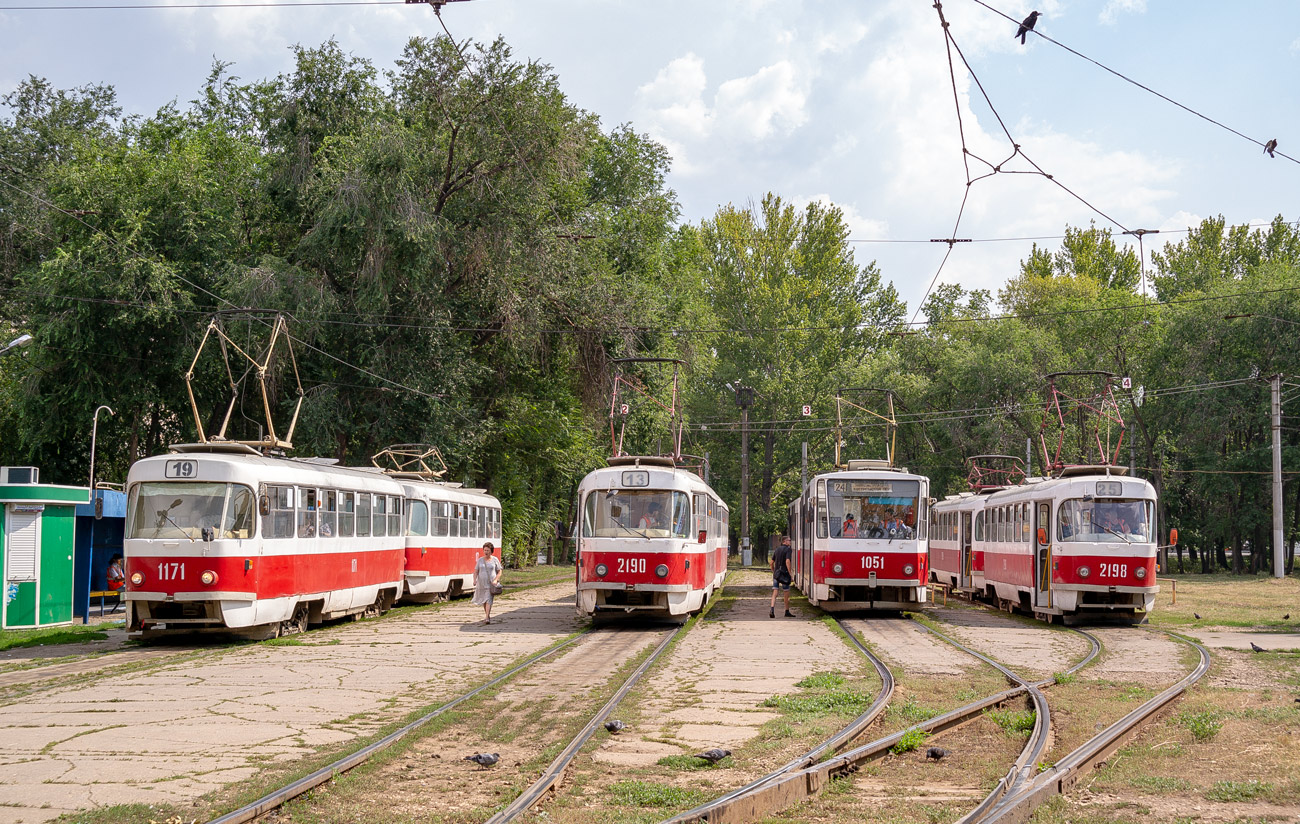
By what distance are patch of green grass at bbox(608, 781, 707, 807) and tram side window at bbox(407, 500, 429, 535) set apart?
19825 millimetres

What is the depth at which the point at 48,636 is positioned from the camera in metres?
18.6

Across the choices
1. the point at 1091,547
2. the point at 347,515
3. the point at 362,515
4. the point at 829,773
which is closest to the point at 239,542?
the point at 347,515

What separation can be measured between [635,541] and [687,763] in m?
12.0

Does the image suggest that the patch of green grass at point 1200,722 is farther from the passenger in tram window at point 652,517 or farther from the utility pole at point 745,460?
the utility pole at point 745,460

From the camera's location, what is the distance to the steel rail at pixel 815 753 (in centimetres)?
693

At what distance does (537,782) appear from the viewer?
7.94 m

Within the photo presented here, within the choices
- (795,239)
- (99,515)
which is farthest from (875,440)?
(99,515)

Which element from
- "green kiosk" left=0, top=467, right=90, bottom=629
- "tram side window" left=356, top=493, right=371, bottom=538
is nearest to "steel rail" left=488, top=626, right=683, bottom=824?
"tram side window" left=356, top=493, right=371, bottom=538

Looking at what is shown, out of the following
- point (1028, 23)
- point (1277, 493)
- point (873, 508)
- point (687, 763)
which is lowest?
point (687, 763)

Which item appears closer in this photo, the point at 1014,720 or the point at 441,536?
the point at 1014,720

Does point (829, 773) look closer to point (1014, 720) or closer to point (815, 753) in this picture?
point (815, 753)

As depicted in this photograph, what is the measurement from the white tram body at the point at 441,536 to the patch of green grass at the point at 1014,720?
1749cm

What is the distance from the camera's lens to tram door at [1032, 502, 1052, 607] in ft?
74.6

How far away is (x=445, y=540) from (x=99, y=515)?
395 inches
